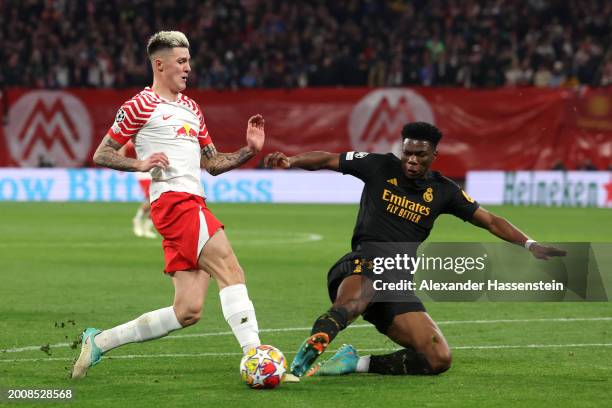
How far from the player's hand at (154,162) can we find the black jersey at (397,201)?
4.60 ft

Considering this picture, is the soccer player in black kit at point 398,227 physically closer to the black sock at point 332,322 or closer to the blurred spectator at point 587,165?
the black sock at point 332,322

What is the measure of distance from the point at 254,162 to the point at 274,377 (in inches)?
963

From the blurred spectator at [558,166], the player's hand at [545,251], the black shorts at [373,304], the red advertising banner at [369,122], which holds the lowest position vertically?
the blurred spectator at [558,166]

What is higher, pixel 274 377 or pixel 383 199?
pixel 383 199

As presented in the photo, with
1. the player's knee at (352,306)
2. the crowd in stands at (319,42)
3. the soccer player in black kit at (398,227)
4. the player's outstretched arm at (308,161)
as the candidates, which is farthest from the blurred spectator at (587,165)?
the player's knee at (352,306)

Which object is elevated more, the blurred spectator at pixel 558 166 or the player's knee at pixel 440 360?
the player's knee at pixel 440 360

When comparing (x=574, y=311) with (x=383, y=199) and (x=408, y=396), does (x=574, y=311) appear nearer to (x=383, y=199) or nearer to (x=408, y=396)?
(x=383, y=199)

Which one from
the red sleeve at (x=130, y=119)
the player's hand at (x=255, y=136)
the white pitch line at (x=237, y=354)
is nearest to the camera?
the red sleeve at (x=130, y=119)

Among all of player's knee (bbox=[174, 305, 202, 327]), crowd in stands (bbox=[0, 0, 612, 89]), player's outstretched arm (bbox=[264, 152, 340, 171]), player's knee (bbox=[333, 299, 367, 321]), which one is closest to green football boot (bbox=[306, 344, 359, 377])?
player's knee (bbox=[333, 299, 367, 321])

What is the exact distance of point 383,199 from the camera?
8289mm

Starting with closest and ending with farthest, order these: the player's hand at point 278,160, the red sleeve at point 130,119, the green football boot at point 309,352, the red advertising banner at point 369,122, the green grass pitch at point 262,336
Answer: the green grass pitch at point 262,336, the green football boot at point 309,352, the red sleeve at point 130,119, the player's hand at point 278,160, the red advertising banner at point 369,122

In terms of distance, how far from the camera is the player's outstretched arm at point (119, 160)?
24.4 feet

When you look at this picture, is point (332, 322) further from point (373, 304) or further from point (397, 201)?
point (397, 201)

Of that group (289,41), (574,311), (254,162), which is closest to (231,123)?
(254,162)
